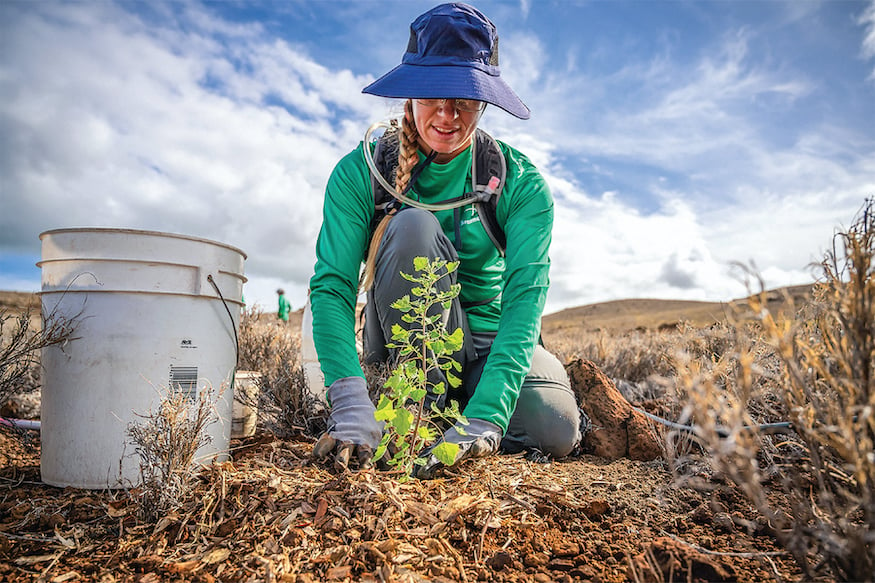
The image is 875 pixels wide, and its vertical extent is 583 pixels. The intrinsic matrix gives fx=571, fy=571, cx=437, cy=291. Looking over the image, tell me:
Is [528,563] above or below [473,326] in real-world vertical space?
below

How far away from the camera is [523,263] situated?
258 centimetres

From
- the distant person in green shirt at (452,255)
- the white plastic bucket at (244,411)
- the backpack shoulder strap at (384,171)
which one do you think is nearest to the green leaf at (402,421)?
the distant person in green shirt at (452,255)

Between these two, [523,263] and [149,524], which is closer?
[149,524]

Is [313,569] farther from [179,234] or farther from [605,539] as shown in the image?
[179,234]

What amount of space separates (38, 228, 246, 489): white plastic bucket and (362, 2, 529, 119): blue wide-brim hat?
1.06 metres

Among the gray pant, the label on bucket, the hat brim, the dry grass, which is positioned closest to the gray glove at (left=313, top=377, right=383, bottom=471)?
the gray pant

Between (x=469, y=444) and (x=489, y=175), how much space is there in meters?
1.35

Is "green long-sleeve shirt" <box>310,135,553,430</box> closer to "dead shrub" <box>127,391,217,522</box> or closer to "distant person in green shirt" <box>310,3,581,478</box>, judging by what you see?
"distant person in green shirt" <box>310,3,581,478</box>

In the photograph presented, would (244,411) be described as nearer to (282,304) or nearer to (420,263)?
(420,263)

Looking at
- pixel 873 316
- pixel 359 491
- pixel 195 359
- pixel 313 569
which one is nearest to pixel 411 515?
pixel 359 491

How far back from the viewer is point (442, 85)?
2244 mm

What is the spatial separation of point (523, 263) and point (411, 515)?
4.20 feet

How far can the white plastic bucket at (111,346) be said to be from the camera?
6.95 ft

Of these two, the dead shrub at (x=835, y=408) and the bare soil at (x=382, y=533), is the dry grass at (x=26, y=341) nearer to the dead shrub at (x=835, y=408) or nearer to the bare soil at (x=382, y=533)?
the bare soil at (x=382, y=533)
